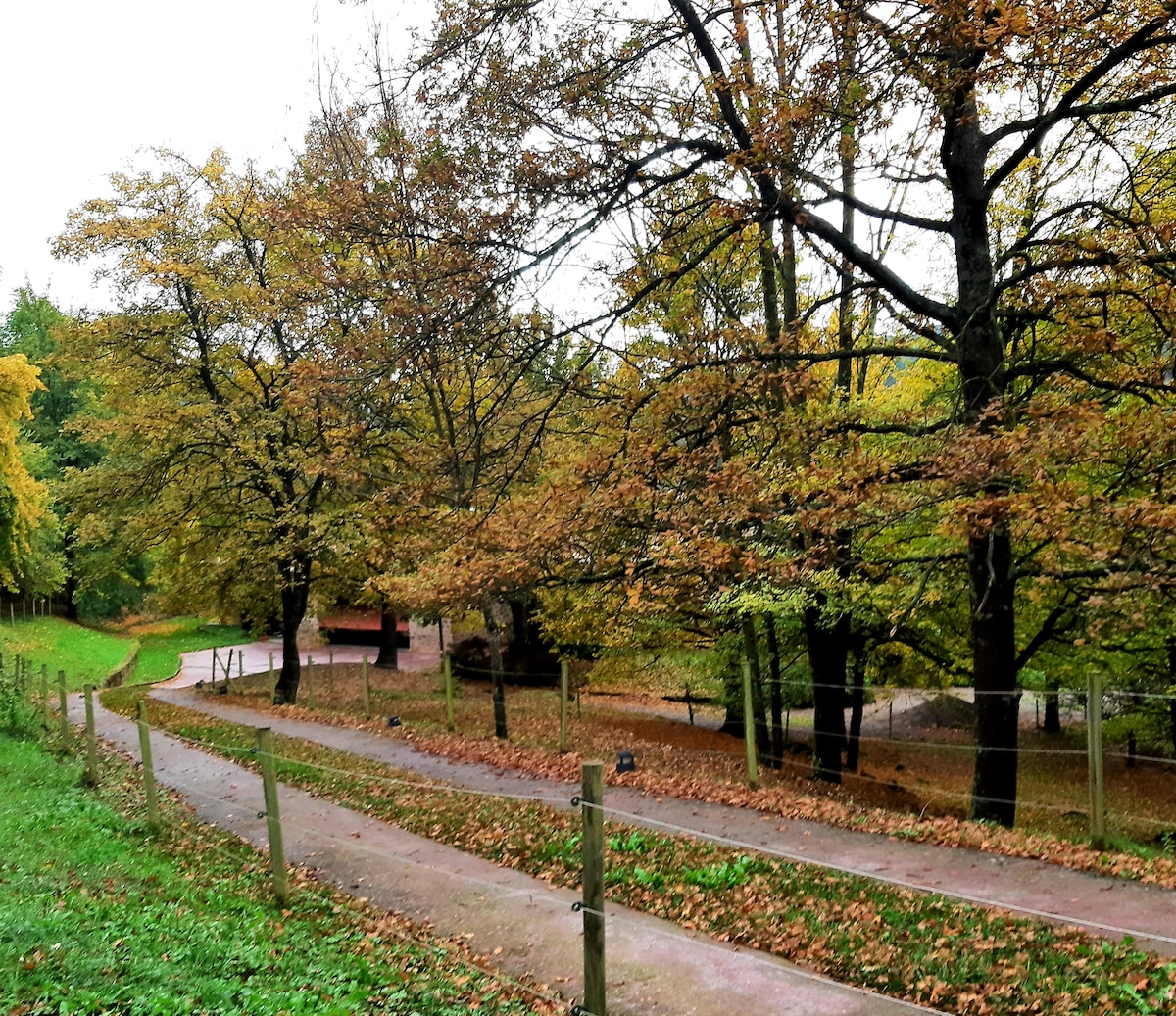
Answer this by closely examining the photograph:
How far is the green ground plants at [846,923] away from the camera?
16.2ft

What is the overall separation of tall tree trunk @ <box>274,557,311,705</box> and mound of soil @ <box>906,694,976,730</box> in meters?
18.8

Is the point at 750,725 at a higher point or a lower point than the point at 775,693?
higher

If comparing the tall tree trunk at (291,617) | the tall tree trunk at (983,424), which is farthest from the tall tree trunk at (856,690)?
the tall tree trunk at (291,617)

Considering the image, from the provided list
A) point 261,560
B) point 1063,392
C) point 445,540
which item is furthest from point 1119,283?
point 261,560

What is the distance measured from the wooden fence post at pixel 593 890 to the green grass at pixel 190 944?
1073 millimetres

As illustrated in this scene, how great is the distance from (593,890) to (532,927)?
2.64m

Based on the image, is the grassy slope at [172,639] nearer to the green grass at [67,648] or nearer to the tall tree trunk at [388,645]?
the green grass at [67,648]

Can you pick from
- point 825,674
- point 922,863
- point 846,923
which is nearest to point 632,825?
point 922,863

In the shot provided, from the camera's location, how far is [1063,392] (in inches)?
335

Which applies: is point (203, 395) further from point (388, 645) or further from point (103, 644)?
point (103, 644)

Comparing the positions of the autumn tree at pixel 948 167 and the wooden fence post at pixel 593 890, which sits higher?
the autumn tree at pixel 948 167

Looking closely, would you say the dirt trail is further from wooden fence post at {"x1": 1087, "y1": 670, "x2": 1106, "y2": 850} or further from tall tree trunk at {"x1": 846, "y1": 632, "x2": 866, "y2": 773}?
tall tree trunk at {"x1": 846, "y1": 632, "x2": 866, "y2": 773}

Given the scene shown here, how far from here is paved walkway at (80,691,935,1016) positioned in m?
4.98

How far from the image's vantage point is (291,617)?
22.1 metres
